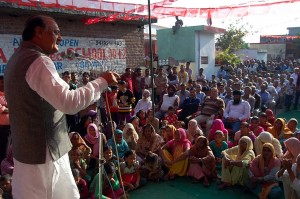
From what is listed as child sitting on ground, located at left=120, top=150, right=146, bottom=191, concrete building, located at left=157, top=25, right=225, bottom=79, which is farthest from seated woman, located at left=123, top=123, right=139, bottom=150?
concrete building, located at left=157, top=25, right=225, bottom=79

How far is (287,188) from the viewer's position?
3.92m

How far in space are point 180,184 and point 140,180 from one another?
0.64m

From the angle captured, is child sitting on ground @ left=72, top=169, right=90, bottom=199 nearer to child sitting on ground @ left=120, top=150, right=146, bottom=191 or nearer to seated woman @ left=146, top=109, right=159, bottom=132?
child sitting on ground @ left=120, top=150, right=146, bottom=191

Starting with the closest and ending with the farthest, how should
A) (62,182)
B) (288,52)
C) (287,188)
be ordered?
(62,182) → (287,188) → (288,52)

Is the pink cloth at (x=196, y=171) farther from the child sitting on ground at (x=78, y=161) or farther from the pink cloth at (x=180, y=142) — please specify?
the child sitting on ground at (x=78, y=161)

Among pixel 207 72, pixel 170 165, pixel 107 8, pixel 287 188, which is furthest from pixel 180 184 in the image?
pixel 207 72

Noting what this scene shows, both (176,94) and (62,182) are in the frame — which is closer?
(62,182)

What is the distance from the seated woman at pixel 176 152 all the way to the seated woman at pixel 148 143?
0.41 feet

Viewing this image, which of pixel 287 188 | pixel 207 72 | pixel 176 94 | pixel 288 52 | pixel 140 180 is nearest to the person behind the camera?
pixel 287 188

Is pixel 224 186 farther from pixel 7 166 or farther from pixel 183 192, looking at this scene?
pixel 7 166

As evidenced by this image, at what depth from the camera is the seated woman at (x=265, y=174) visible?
424 centimetres

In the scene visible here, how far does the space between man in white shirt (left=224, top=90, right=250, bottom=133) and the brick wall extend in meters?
5.05

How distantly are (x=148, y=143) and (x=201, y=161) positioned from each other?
1.00 metres

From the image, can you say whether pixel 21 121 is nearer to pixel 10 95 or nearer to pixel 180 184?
pixel 10 95
